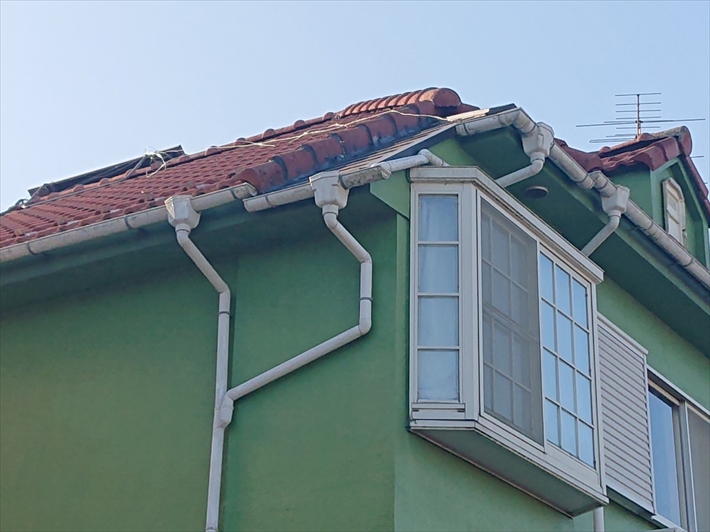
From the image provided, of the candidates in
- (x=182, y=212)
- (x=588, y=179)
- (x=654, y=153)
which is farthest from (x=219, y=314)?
(x=654, y=153)

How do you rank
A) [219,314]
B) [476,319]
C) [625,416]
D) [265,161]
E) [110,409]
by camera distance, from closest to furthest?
[476,319] → [219,314] → [110,409] → [265,161] → [625,416]

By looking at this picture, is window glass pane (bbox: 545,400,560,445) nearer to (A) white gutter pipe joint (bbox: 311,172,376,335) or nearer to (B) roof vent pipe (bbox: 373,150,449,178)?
(A) white gutter pipe joint (bbox: 311,172,376,335)

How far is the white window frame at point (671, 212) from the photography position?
43.0ft

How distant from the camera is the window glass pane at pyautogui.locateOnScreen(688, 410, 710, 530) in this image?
472 inches

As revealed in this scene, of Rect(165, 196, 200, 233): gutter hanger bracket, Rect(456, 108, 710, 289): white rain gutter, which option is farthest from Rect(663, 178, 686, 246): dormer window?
Rect(165, 196, 200, 233): gutter hanger bracket

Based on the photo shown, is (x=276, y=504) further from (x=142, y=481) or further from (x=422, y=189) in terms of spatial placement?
(x=422, y=189)

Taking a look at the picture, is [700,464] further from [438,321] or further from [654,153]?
[438,321]

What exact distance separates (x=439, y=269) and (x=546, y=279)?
1.07 m

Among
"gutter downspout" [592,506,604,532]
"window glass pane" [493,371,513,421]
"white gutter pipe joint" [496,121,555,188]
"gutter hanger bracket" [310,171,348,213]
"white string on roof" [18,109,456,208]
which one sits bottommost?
"gutter downspout" [592,506,604,532]

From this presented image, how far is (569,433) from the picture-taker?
357 inches

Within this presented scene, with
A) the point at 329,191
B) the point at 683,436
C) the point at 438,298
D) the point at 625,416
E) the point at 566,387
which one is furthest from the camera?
the point at 683,436

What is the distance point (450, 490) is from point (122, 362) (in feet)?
8.87

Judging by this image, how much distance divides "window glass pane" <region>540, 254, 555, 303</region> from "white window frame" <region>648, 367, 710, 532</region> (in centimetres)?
270

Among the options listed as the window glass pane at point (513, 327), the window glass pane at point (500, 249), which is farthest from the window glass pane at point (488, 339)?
the window glass pane at point (500, 249)
